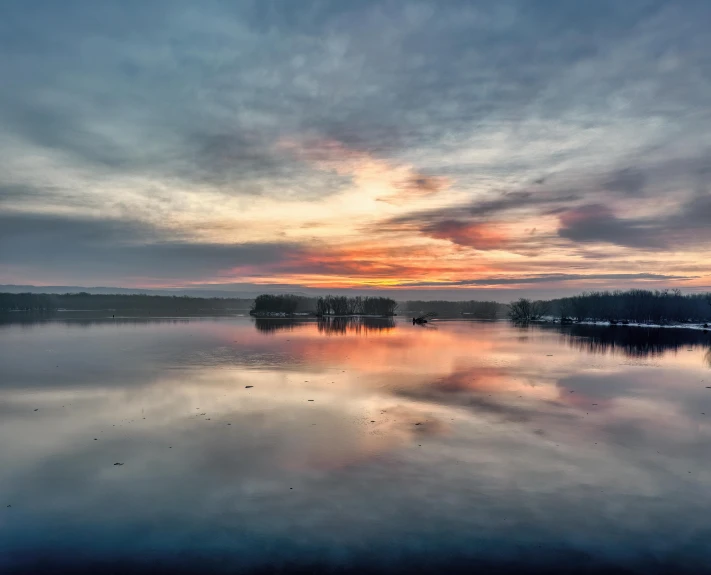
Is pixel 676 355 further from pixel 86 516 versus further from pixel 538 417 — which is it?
pixel 86 516

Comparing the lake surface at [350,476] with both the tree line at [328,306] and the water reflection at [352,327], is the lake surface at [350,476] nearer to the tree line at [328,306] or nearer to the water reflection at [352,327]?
the water reflection at [352,327]

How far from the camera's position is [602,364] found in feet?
97.9

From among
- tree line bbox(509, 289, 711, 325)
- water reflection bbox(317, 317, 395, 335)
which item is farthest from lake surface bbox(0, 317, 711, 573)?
tree line bbox(509, 289, 711, 325)

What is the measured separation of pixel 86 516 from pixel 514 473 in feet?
29.5

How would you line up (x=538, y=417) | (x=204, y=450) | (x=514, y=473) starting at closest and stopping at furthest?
(x=514, y=473)
(x=204, y=450)
(x=538, y=417)

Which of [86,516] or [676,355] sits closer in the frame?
[86,516]

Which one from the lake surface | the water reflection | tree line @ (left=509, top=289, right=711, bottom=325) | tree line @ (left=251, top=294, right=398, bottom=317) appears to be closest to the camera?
the lake surface

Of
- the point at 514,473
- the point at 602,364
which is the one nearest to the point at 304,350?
the point at 602,364

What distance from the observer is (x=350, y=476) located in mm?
10117

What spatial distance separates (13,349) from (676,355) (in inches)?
2112

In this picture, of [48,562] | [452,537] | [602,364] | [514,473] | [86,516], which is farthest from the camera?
[602,364]

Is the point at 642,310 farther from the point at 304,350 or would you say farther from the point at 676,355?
the point at 304,350

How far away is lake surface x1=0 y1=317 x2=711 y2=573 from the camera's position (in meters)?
7.20

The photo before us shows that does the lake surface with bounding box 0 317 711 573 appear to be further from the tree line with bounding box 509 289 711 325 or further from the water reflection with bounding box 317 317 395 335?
the tree line with bounding box 509 289 711 325
